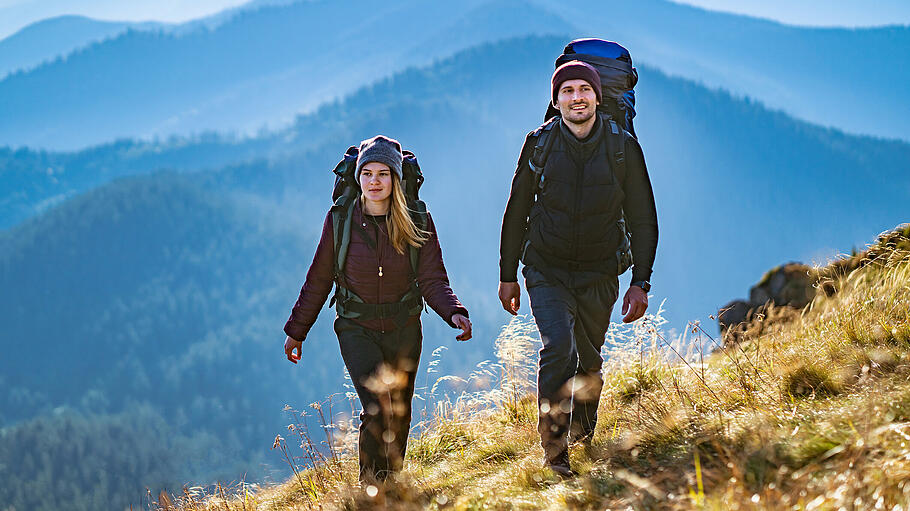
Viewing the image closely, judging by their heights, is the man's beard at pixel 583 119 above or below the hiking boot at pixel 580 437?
above

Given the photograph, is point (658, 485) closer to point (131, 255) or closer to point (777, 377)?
point (777, 377)

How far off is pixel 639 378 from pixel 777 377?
4.99ft

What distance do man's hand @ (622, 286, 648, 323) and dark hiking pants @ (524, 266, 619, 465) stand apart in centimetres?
12

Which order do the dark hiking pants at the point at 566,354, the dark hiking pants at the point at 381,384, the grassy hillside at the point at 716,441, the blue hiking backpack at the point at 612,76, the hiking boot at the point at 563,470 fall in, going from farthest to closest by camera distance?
the blue hiking backpack at the point at 612,76 → the dark hiking pants at the point at 381,384 → the dark hiking pants at the point at 566,354 → the hiking boot at the point at 563,470 → the grassy hillside at the point at 716,441

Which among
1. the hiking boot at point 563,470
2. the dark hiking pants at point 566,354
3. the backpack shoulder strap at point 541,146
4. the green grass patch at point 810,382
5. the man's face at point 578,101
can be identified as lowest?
the hiking boot at point 563,470

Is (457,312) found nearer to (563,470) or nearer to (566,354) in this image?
(566,354)

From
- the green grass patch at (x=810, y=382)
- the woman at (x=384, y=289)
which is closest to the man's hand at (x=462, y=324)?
the woman at (x=384, y=289)

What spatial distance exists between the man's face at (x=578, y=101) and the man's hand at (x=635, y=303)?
89cm

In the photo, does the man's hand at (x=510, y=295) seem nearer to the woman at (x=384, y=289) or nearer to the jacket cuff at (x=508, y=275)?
the jacket cuff at (x=508, y=275)

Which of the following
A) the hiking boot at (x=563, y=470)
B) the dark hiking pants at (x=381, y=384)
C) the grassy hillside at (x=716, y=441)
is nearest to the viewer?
the grassy hillside at (x=716, y=441)

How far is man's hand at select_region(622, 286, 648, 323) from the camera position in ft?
10.6

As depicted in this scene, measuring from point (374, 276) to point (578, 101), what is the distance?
1335 millimetres

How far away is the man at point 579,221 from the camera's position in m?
3.18

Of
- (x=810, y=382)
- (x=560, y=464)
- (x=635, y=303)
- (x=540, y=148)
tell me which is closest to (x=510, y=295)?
(x=635, y=303)
